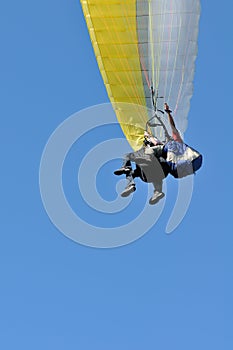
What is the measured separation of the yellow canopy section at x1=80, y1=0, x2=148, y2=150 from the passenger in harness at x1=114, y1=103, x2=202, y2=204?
6.12ft

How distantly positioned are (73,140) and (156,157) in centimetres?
164

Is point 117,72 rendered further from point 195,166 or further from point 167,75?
point 195,166

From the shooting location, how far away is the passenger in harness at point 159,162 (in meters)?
30.4

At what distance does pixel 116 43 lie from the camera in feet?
108

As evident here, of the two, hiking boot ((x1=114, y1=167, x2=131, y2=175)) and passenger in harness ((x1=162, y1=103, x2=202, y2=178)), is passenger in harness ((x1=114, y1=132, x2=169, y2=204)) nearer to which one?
hiking boot ((x1=114, y1=167, x2=131, y2=175))

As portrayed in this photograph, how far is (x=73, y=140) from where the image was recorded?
31.4m

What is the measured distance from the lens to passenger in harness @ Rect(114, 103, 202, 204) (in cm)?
3044

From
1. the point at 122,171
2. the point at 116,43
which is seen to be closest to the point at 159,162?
the point at 122,171

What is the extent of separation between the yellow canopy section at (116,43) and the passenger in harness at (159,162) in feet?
6.12

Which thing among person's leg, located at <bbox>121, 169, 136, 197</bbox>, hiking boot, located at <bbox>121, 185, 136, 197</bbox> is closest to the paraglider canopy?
person's leg, located at <bbox>121, 169, 136, 197</bbox>

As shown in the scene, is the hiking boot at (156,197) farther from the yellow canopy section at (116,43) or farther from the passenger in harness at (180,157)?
the yellow canopy section at (116,43)

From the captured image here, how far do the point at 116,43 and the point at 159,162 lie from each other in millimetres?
3145

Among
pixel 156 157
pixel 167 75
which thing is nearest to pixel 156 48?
pixel 167 75

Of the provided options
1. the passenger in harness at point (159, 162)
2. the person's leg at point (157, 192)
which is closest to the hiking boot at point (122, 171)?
the passenger in harness at point (159, 162)
